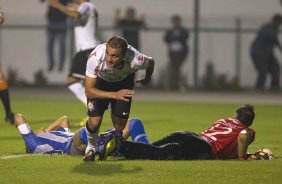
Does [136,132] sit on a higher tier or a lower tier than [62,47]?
higher

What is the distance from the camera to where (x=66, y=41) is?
31453 millimetres

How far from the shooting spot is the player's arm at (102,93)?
11.7 meters

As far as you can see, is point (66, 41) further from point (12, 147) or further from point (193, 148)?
point (193, 148)

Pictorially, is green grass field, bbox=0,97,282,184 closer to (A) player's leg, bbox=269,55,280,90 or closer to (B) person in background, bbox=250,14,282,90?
(A) player's leg, bbox=269,55,280,90

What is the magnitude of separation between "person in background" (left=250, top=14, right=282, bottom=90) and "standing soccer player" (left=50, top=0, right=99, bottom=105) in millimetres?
10833

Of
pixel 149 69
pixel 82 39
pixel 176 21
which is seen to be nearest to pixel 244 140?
pixel 149 69

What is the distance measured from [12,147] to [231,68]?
16895 millimetres

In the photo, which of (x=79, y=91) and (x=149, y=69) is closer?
(x=149, y=69)

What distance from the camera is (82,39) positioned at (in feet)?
64.2

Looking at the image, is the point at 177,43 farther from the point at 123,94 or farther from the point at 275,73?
the point at 123,94

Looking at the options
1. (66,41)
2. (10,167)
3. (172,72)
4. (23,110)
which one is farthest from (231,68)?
(10,167)

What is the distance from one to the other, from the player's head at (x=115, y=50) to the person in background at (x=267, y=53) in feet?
58.5

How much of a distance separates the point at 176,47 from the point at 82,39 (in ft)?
36.9

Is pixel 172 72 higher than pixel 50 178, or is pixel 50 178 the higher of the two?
pixel 50 178
